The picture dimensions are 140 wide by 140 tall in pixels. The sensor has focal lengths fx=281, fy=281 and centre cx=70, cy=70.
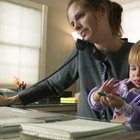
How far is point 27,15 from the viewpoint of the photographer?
356 centimetres

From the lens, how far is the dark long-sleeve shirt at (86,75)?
48.1 inches

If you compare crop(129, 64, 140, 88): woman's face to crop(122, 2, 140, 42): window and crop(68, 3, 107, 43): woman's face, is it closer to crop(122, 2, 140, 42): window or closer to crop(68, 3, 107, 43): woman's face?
crop(68, 3, 107, 43): woman's face

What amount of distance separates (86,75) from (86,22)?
26 cm

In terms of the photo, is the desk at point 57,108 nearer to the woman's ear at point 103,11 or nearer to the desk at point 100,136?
the woman's ear at point 103,11

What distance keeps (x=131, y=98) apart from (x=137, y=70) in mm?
102

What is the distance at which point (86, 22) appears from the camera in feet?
3.89

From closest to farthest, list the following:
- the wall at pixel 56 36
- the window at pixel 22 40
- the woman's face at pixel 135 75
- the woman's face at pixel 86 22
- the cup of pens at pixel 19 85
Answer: the woman's face at pixel 135 75
the woman's face at pixel 86 22
the cup of pens at pixel 19 85
the window at pixel 22 40
the wall at pixel 56 36

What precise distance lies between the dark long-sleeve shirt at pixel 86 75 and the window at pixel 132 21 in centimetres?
260

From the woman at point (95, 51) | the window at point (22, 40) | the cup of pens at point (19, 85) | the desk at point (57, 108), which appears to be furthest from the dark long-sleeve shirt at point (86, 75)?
the window at point (22, 40)

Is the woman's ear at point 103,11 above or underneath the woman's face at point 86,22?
above

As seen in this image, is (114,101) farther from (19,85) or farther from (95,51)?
(19,85)

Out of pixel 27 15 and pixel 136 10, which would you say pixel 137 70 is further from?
pixel 136 10

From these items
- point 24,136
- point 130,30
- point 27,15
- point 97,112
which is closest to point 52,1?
point 27,15

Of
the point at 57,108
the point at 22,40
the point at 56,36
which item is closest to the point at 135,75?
Answer: the point at 57,108
